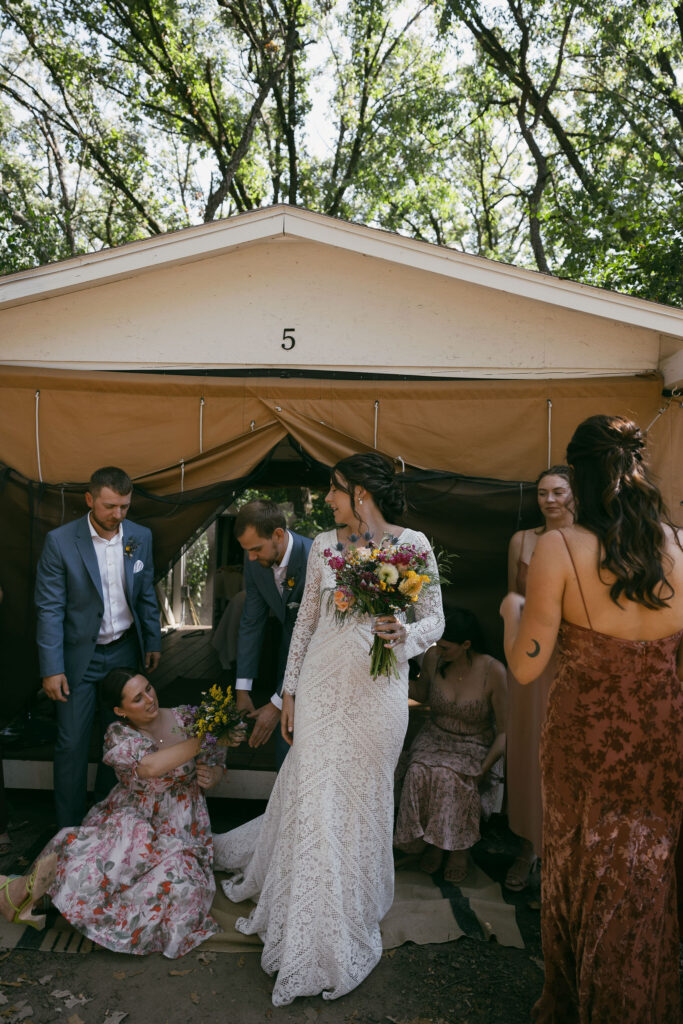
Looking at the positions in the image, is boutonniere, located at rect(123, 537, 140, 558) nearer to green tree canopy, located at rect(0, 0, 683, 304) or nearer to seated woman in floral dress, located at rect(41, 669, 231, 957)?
seated woman in floral dress, located at rect(41, 669, 231, 957)

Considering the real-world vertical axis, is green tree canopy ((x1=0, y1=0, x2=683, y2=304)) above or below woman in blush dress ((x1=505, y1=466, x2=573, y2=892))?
above

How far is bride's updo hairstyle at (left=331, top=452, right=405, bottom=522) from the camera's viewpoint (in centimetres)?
327

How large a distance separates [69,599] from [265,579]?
1093mm

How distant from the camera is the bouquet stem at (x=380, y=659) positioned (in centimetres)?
312

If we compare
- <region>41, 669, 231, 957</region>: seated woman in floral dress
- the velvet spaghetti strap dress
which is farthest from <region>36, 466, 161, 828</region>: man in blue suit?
the velvet spaghetti strap dress

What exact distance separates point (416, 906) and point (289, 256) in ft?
12.3

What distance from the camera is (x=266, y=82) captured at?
12859 millimetres

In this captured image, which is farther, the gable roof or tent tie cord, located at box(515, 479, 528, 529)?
tent tie cord, located at box(515, 479, 528, 529)

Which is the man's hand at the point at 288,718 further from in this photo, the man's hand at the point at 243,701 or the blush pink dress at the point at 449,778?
the blush pink dress at the point at 449,778

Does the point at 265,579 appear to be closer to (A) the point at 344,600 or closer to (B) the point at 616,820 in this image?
(A) the point at 344,600

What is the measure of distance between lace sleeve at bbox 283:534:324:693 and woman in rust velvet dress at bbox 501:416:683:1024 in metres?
1.04

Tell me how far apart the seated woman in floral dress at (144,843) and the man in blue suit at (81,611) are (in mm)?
576

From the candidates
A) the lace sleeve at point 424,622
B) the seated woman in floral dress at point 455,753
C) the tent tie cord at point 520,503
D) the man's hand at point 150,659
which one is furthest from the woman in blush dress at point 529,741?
the man's hand at point 150,659

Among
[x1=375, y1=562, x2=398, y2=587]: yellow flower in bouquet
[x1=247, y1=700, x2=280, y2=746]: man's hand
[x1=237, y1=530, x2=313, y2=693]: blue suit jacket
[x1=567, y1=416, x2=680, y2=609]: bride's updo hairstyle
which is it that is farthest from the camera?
[x1=237, y1=530, x2=313, y2=693]: blue suit jacket
